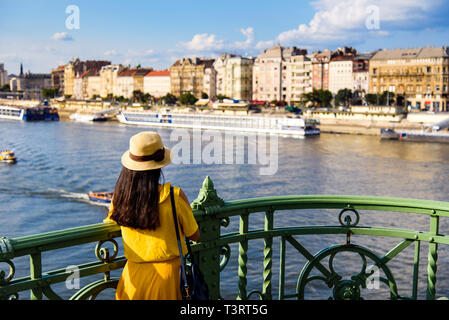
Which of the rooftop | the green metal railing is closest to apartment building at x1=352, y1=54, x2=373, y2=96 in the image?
the rooftop

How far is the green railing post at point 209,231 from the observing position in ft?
A: 7.26

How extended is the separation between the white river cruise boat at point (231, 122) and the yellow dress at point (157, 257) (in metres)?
40.9

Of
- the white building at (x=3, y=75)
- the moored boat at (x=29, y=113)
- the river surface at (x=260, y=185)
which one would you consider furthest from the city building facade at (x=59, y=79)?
the river surface at (x=260, y=185)

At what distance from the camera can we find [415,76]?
58.4 metres

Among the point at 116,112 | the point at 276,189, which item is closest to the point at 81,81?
the point at 116,112

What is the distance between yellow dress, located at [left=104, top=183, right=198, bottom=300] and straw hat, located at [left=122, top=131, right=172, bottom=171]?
8 centimetres

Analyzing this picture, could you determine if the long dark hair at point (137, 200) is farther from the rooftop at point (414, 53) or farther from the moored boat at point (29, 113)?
the moored boat at point (29, 113)

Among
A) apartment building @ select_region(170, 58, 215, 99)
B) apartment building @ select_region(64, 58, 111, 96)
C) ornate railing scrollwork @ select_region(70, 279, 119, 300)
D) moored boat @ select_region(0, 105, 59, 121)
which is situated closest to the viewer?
ornate railing scrollwork @ select_region(70, 279, 119, 300)

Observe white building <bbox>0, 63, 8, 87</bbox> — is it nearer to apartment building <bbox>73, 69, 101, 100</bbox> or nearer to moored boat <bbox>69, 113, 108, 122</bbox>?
apartment building <bbox>73, 69, 101, 100</bbox>

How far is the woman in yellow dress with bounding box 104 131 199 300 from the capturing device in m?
1.84

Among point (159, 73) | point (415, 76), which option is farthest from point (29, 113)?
point (415, 76)

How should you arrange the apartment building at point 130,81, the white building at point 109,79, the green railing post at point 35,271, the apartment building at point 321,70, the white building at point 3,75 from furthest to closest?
the white building at point 3,75, the white building at point 109,79, the apartment building at point 130,81, the apartment building at point 321,70, the green railing post at point 35,271

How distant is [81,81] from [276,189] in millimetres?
91289
